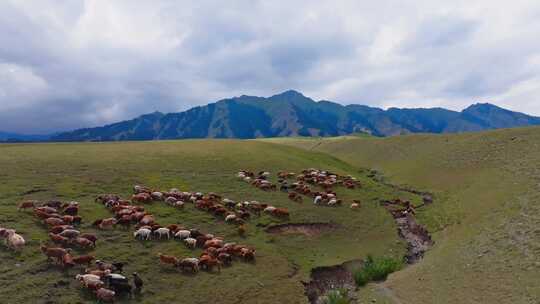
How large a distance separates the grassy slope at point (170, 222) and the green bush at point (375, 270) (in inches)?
Answer: 116

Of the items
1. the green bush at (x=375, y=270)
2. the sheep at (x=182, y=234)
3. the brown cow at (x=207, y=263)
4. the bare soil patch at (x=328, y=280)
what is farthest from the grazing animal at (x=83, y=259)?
the green bush at (x=375, y=270)

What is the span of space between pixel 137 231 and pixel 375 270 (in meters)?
17.0

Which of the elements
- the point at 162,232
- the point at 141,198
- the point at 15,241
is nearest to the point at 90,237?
the point at 15,241

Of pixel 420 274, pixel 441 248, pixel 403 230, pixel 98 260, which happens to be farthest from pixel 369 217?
pixel 98 260

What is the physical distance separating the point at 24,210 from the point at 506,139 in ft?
224

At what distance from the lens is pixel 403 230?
42312 millimetres

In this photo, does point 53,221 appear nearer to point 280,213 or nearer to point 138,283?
point 138,283

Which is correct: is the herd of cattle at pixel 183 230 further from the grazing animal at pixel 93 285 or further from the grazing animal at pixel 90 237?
the grazing animal at pixel 93 285

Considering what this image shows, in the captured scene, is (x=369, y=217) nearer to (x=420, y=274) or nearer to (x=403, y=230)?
(x=403, y=230)

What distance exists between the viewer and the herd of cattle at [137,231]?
24672 millimetres

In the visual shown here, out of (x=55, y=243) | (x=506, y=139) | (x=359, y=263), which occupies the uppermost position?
(x=506, y=139)

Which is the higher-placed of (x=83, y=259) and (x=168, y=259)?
(x=83, y=259)

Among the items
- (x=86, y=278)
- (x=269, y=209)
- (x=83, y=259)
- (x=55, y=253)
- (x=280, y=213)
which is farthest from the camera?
(x=269, y=209)

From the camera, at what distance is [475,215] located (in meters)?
40.9
